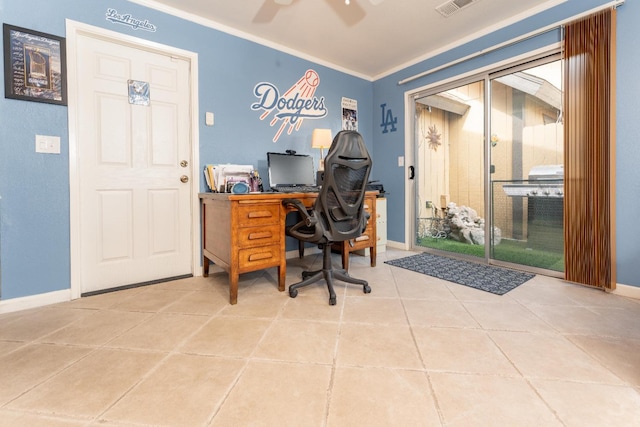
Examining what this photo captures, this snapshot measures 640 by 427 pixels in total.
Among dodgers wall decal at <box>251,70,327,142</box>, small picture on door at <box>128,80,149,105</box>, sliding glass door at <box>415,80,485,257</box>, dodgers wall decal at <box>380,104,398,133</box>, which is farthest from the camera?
dodgers wall decal at <box>380,104,398,133</box>

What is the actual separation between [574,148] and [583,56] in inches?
28.7

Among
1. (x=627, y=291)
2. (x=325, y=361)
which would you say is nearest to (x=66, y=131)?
(x=325, y=361)

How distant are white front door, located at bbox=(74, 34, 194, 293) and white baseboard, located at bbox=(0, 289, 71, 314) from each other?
14 centimetres

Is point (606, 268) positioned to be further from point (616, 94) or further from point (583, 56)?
point (583, 56)

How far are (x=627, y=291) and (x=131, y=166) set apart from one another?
407 centimetres

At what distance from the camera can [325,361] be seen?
1.38 m

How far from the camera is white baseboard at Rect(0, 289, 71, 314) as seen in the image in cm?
198

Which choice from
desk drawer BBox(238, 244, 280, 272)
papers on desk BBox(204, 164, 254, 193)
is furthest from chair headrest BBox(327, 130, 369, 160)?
papers on desk BBox(204, 164, 254, 193)

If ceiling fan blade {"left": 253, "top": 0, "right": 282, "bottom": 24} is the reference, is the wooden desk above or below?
below

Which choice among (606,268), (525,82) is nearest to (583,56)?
(525,82)

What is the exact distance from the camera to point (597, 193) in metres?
2.31

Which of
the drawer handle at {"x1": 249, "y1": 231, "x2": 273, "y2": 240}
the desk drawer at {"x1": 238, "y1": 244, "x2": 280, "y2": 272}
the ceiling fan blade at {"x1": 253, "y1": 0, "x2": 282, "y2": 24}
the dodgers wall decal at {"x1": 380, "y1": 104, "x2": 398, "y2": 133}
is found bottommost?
the desk drawer at {"x1": 238, "y1": 244, "x2": 280, "y2": 272}

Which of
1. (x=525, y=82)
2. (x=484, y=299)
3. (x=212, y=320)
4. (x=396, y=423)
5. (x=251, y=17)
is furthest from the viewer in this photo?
(x=525, y=82)

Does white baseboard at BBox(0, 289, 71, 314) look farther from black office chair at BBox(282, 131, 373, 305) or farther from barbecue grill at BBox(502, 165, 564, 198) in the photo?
barbecue grill at BBox(502, 165, 564, 198)
